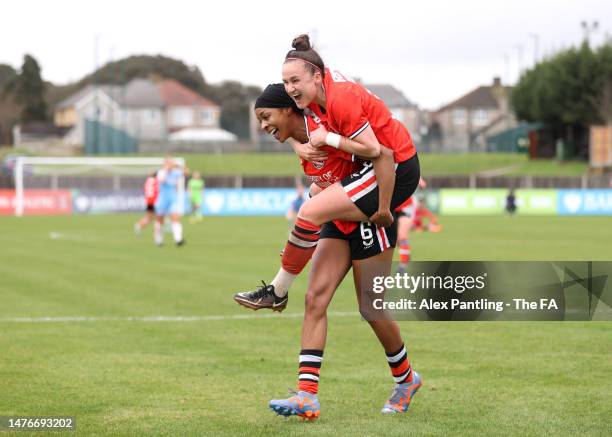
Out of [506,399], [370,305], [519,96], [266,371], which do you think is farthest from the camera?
[519,96]

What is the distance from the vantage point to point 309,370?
6.91 metres

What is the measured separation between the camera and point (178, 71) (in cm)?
15350

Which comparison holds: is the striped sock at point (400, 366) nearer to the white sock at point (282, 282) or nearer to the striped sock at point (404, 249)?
the white sock at point (282, 282)

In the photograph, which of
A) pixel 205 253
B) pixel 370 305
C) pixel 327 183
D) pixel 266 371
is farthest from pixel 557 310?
pixel 205 253

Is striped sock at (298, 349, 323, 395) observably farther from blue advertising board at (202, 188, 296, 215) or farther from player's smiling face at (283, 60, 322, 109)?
blue advertising board at (202, 188, 296, 215)

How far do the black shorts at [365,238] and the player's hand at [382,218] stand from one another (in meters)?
0.11

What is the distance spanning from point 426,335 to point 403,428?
4380 millimetres

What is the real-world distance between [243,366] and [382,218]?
2.96 m

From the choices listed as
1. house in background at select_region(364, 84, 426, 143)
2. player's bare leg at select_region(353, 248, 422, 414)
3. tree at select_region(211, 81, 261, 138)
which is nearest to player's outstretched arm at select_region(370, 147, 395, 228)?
player's bare leg at select_region(353, 248, 422, 414)

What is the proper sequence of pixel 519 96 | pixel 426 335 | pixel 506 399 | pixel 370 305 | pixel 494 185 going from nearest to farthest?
pixel 370 305 → pixel 506 399 → pixel 426 335 → pixel 494 185 → pixel 519 96

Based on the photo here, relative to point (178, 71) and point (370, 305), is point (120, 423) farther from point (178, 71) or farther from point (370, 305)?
point (178, 71)

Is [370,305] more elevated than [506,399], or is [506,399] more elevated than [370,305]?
[370,305]

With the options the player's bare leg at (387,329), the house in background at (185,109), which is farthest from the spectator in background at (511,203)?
the house in background at (185,109)

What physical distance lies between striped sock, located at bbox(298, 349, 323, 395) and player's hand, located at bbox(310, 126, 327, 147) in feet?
4.28
